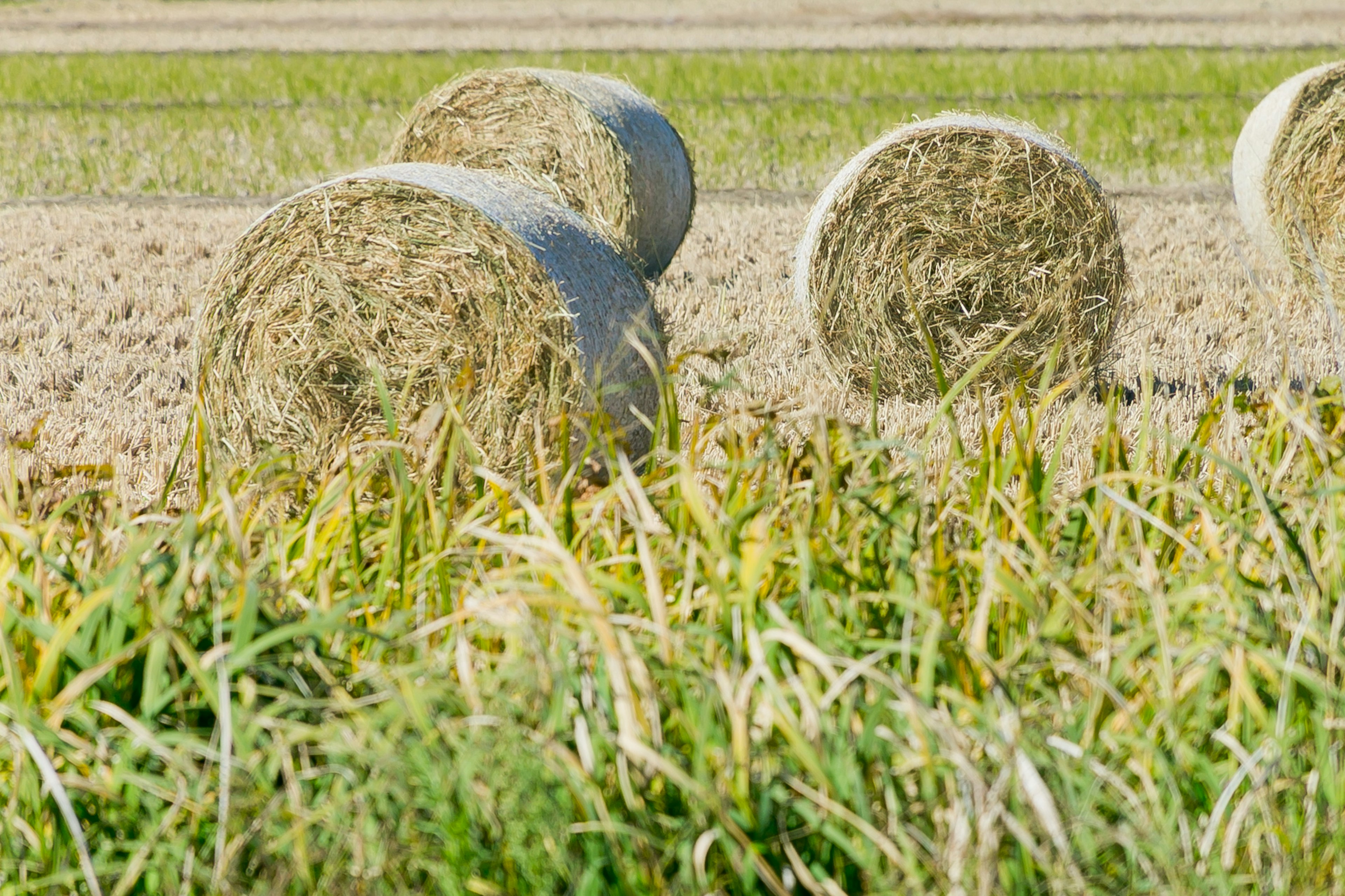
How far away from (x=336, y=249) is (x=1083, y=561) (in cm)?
300

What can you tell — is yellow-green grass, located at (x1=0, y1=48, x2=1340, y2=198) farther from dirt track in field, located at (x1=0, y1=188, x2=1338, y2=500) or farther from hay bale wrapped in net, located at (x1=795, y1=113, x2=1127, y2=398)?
hay bale wrapped in net, located at (x1=795, y1=113, x2=1127, y2=398)

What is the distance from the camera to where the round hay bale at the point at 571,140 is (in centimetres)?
842

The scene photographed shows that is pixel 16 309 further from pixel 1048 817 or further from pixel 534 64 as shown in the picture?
pixel 534 64

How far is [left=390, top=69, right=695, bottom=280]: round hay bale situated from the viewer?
27.6ft

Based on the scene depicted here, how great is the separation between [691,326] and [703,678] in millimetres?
5322

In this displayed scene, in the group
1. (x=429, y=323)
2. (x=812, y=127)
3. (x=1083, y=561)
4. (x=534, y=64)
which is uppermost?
(x=534, y=64)

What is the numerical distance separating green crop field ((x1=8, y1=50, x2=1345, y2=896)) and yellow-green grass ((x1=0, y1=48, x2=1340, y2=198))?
1068 cm

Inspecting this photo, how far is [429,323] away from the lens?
481cm

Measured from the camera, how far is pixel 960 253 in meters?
6.52

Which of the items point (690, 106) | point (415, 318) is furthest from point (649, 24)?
point (415, 318)

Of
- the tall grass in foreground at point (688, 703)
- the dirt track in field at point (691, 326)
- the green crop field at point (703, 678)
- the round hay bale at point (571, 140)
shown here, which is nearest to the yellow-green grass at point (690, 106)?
the dirt track in field at point (691, 326)

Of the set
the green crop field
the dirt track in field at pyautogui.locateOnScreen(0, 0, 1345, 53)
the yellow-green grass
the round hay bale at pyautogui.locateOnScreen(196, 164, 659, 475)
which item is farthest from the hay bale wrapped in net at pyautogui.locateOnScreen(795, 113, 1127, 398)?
the dirt track in field at pyautogui.locateOnScreen(0, 0, 1345, 53)

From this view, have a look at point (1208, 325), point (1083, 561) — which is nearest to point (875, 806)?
point (1083, 561)

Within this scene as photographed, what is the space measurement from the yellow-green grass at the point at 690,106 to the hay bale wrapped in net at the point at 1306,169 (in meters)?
4.87
